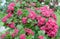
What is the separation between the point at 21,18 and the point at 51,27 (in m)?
0.42

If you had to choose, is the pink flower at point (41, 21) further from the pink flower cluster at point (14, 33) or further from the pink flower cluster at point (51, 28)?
the pink flower cluster at point (14, 33)

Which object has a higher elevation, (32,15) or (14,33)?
(32,15)

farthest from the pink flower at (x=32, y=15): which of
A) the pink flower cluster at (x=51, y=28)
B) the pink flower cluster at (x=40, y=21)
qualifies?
the pink flower cluster at (x=51, y=28)

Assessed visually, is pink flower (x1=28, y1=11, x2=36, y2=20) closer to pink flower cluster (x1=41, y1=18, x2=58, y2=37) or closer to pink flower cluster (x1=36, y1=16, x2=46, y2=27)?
pink flower cluster (x1=36, y1=16, x2=46, y2=27)

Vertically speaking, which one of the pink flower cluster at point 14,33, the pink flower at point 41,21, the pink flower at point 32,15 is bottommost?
the pink flower cluster at point 14,33

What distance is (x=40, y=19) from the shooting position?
258 centimetres

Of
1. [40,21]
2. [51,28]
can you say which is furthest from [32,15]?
[51,28]

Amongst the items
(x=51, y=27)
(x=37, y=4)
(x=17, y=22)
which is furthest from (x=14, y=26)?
(x=37, y=4)

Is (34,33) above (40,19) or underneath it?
underneath

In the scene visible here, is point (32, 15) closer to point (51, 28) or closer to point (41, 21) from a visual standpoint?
point (41, 21)

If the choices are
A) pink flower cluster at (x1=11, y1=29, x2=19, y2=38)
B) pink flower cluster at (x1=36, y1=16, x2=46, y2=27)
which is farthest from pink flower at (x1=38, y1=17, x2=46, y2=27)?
pink flower cluster at (x1=11, y1=29, x2=19, y2=38)

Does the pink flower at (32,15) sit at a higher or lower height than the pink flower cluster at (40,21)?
higher

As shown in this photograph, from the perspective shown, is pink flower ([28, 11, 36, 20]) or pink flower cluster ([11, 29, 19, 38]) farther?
pink flower ([28, 11, 36, 20])

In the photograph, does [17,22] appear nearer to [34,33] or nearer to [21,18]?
[21,18]
